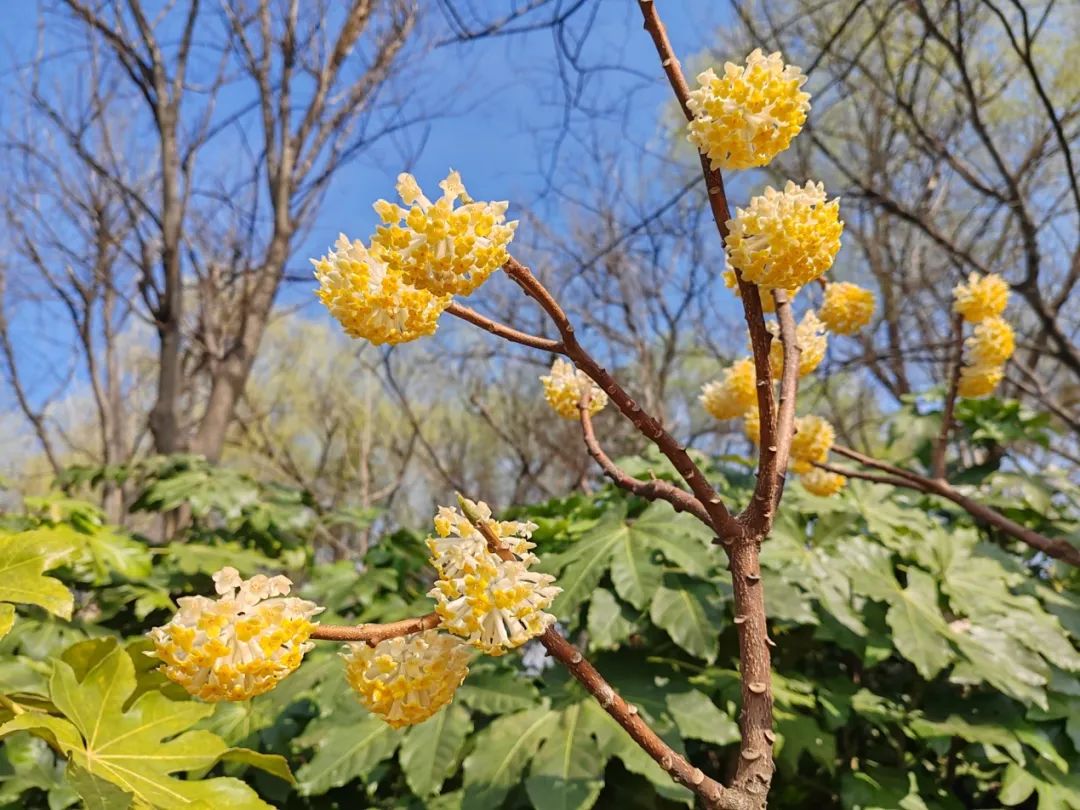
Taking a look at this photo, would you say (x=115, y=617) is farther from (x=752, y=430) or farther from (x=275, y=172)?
(x=275, y=172)

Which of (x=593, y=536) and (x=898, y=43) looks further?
(x=898, y=43)

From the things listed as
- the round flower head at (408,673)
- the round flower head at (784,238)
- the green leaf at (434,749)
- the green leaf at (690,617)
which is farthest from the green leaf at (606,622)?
the round flower head at (784,238)

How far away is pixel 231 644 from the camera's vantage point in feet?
1.60

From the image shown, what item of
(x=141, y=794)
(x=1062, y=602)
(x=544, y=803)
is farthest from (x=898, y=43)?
(x=141, y=794)

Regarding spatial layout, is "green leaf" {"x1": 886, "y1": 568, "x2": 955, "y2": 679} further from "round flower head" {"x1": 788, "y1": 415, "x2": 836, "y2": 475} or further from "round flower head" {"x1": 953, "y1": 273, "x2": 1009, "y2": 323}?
"round flower head" {"x1": 953, "y1": 273, "x2": 1009, "y2": 323}

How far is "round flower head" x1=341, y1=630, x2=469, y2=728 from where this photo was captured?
55cm

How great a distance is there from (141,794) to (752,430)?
1.03m

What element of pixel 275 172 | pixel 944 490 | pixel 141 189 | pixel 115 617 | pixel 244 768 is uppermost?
pixel 141 189

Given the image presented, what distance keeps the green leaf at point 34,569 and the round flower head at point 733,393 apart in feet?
3.03

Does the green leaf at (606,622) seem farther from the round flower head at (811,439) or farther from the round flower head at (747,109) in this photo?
the round flower head at (747,109)

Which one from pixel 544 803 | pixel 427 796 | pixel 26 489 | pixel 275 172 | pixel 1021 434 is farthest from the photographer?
pixel 26 489

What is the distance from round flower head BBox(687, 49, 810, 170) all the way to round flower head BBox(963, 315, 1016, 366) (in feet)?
3.74

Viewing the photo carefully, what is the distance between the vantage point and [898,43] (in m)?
4.92

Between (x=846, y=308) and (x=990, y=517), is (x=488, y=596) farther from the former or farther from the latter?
(x=990, y=517)
